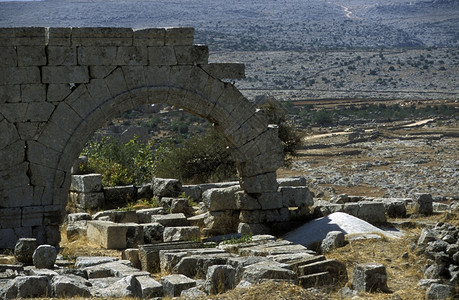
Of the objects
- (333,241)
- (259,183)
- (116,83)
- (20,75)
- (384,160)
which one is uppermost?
(20,75)

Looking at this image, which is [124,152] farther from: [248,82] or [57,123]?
[248,82]

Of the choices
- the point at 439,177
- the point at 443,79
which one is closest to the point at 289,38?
the point at 443,79

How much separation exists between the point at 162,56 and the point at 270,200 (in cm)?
325

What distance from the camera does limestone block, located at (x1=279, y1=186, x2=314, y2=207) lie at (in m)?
14.7

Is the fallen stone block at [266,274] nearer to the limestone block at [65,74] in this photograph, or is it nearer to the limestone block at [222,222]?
the limestone block at [65,74]

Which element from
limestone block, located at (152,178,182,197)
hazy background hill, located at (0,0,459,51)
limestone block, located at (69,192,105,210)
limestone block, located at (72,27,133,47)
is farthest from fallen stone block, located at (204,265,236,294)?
hazy background hill, located at (0,0,459,51)

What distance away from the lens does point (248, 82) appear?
96812mm

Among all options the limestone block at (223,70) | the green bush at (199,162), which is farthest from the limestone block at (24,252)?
the green bush at (199,162)

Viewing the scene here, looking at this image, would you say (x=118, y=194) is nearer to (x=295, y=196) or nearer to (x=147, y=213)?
(x=147, y=213)

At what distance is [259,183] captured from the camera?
14352 millimetres

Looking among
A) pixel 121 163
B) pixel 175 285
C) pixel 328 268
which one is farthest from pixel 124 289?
pixel 121 163

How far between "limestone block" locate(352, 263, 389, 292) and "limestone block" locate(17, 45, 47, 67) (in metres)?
6.52

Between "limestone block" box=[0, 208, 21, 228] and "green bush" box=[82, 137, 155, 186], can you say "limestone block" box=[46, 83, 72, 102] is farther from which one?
"green bush" box=[82, 137, 155, 186]

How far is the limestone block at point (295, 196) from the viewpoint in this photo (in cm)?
1470
